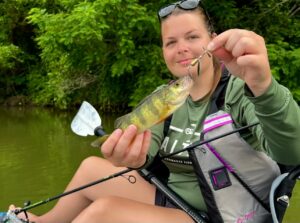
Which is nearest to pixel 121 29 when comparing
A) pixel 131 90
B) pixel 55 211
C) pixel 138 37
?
pixel 138 37

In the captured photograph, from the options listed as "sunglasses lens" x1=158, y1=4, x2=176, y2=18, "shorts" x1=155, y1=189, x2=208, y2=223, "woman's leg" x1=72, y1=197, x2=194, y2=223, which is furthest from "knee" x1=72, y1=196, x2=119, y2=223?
"sunglasses lens" x1=158, y1=4, x2=176, y2=18

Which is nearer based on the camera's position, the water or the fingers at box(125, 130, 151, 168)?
the fingers at box(125, 130, 151, 168)

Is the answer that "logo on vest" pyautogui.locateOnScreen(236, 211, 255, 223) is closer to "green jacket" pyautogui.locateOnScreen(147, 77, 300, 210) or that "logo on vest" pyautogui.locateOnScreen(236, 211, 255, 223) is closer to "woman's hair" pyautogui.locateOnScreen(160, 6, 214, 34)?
"green jacket" pyautogui.locateOnScreen(147, 77, 300, 210)

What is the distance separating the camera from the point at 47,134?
898cm

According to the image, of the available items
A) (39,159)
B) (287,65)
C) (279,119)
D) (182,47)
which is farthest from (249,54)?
(287,65)

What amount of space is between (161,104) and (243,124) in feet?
1.72

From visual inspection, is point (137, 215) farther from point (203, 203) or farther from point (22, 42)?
point (22, 42)

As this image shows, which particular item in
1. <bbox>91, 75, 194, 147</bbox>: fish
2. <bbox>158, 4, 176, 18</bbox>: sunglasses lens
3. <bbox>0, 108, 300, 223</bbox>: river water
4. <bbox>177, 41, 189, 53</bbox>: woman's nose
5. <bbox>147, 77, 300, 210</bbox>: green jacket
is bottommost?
<bbox>0, 108, 300, 223</bbox>: river water

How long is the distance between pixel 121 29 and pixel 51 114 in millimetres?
3988

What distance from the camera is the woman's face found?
7.29 feet

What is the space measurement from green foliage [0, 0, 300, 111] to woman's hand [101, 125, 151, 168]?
6917 millimetres

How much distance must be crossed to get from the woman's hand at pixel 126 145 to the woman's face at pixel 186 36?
529 millimetres

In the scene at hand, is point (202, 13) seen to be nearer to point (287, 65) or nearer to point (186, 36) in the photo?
point (186, 36)

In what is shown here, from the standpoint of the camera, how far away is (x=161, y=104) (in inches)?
62.9
